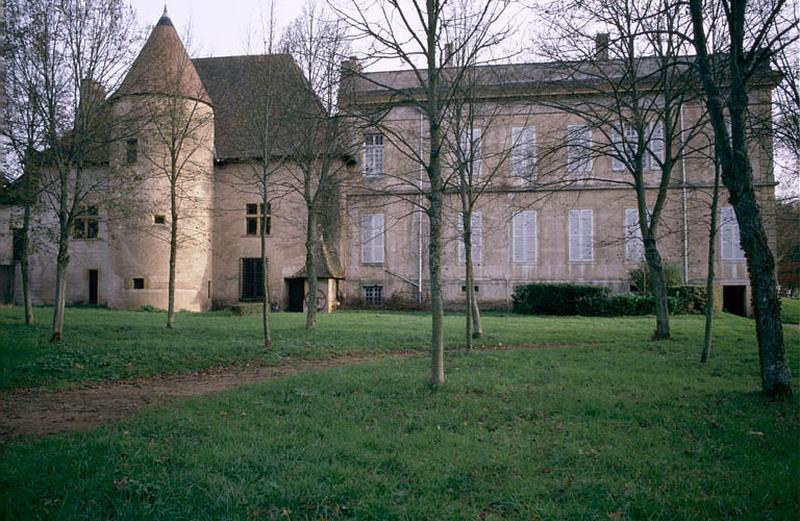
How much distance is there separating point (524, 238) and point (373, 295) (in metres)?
8.36

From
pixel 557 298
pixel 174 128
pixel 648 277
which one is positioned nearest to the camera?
pixel 174 128

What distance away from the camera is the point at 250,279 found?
98.3 feet

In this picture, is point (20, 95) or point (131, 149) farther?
point (131, 149)

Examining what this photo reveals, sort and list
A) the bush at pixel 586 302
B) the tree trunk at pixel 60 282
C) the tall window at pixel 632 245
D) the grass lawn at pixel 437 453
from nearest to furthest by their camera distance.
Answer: the grass lawn at pixel 437 453 → the tree trunk at pixel 60 282 → the bush at pixel 586 302 → the tall window at pixel 632 245

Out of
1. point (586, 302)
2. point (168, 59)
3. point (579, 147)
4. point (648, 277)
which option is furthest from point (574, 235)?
point (168, 59)

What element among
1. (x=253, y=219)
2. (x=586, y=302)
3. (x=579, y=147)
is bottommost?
(x=586, y=302)

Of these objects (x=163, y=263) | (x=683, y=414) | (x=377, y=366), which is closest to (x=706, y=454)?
(x=683, y=414)

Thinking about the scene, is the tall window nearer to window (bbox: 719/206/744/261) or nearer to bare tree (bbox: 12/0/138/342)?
window (bbox: 719/206/744/261)

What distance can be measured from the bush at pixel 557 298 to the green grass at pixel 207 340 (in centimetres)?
267

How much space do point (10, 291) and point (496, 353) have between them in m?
28.5

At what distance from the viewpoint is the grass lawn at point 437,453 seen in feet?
14.1

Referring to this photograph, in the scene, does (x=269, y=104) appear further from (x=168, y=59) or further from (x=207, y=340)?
(x=168, y=59)

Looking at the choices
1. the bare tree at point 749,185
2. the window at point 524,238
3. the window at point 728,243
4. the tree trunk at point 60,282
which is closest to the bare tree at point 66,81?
the tree trunk at point 60,282

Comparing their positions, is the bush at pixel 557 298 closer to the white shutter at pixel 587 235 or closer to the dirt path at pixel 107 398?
the white shutter at pixel 587 235
